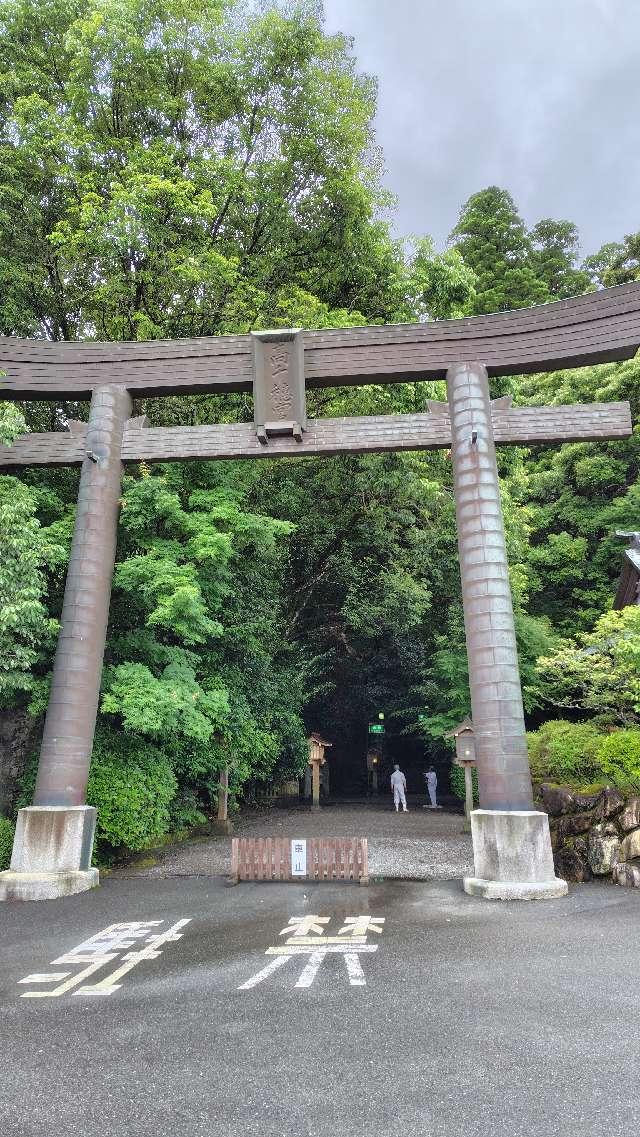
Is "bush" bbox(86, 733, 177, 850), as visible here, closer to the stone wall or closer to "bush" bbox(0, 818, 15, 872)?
"bush" bbox(0, 818, 15, 872)

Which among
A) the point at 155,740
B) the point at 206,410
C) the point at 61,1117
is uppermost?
the point at 206,410

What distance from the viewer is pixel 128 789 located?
10805 mm

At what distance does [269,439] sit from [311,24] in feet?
40.0

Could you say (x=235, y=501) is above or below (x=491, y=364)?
below

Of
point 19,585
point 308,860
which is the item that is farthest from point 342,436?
point 308,860

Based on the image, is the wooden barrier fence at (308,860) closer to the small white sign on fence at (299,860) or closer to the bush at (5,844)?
the small white sign on fence at (299,860)

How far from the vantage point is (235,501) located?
11.9 metres

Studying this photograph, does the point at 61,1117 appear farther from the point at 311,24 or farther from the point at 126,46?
the point at 311,24

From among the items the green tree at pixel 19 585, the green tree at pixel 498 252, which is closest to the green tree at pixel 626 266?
the green tree at pixel 498 252

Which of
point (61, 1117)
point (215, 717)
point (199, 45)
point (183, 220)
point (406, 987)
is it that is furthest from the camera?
point (199, 45)

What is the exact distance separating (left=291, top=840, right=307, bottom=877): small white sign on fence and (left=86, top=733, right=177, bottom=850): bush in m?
3.27

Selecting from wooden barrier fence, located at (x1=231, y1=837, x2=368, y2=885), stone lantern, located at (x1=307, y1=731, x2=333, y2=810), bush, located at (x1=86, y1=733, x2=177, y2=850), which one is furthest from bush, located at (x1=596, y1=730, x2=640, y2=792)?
stone lantern, located at (x1=307, y1=731, x2=333, y2=810)

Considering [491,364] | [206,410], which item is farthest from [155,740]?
[491,364]

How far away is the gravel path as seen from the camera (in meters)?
10.5
